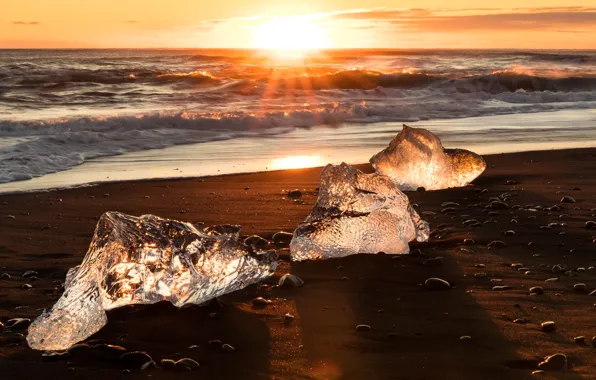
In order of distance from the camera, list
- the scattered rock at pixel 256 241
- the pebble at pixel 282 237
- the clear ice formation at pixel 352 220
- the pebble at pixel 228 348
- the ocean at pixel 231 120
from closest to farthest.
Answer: the pebble at pixel 228 348 < the clear ice formation at pixel 352 220 < the scattered rock at pixel 256 241 < the pebble at pixel 282 237 < the ocean at pixel 231 120

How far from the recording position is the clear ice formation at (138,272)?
362cm

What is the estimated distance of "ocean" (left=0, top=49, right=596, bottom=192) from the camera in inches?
440

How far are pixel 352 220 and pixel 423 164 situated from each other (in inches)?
116

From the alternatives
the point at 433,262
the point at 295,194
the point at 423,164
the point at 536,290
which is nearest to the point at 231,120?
the point at 295,194

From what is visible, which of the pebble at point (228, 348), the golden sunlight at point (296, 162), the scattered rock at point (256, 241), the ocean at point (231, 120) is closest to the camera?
the pebble at point (228, 348)

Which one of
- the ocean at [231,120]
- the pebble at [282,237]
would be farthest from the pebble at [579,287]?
the ocean at [231,120]

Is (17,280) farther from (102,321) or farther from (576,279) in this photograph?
(576,279)

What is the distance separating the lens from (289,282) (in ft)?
14.7

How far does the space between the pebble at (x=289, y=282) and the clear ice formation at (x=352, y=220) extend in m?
0.49

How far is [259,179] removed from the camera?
30.0 ft

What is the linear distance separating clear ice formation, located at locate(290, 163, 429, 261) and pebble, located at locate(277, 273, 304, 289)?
0.49 meters

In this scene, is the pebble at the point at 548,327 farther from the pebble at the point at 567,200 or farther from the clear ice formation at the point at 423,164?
the clear ice formation at the point at 423,164

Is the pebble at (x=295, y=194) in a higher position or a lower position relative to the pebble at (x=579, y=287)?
lower

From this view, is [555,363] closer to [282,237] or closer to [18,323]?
[18,323]
